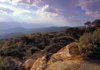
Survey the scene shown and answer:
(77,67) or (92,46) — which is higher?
(92,46)

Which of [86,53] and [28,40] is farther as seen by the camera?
[28,40]

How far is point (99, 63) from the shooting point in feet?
12.7

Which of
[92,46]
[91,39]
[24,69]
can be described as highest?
[91,39]

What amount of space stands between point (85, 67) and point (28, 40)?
12.5 meters

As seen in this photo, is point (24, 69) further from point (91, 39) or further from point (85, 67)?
point (91, 39)

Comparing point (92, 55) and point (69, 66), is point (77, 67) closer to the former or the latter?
point (69, 66)

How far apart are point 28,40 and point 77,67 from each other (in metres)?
12.3

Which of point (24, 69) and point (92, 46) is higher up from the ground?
point (92, 46)

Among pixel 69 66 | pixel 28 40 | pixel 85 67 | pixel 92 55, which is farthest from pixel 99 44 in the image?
pixel 28 40

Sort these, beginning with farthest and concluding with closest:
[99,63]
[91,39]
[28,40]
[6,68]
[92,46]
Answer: [28,40], [6,68], [91,39], [92,46], [99,63]

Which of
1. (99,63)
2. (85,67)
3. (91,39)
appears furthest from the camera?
(91,39)

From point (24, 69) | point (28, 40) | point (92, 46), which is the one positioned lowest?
point (24, 69)

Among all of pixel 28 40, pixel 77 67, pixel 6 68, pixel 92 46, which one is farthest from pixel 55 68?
pixel 28 40

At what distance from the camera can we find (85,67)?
363 cm
